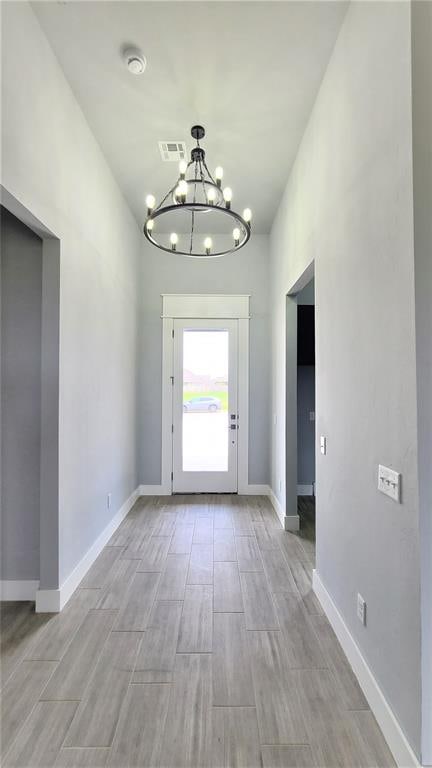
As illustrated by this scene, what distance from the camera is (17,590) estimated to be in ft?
7.61

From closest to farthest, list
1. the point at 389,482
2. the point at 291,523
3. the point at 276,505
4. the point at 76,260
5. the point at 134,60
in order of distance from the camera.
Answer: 1. the point at 389,482
2. the point at 134,60
3. the point at 76,260
4. the point at 291,523
5. the point at 276,505

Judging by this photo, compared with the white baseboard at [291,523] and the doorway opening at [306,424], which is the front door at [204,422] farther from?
the white baseboard at [291,523]

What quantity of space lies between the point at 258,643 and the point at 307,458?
9.49ft

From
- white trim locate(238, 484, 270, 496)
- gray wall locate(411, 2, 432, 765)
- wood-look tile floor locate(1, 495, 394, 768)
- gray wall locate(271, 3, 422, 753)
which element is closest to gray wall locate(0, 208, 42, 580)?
wood-look tile floor locate(1, 495, 394, 768)

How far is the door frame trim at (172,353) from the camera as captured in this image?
15.1 feet

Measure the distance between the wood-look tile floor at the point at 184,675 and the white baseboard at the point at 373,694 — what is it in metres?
0.04

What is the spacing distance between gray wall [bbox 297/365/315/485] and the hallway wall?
7.40ft

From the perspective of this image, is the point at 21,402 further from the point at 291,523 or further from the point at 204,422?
the point at 291,523

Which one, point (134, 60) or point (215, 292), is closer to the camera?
point (134, 60)

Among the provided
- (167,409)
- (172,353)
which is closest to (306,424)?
(167,409)

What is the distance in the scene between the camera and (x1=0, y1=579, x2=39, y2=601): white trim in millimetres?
2311

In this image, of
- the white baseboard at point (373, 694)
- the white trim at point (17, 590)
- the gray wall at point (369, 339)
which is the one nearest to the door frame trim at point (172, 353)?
the gray wall at point (369, 339)

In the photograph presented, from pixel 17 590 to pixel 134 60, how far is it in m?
3.44

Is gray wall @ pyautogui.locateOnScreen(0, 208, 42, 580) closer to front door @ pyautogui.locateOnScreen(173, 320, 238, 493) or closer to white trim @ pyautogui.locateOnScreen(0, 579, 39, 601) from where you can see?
white trim @ pyautogui.locateOnScreen(0, 579, 39, 601)
